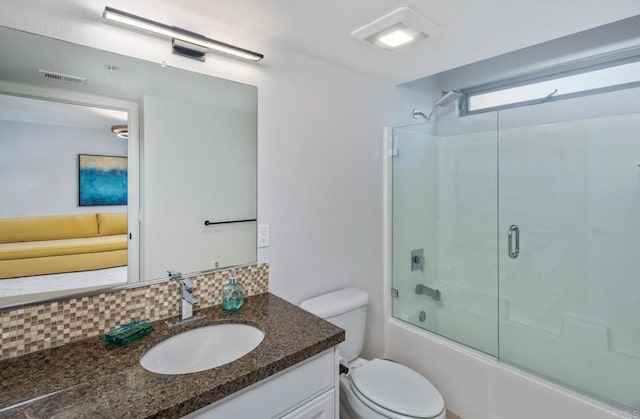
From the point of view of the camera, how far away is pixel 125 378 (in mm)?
903

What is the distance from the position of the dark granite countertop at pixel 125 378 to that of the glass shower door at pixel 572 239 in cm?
143

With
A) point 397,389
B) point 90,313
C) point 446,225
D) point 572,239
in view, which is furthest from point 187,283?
point 572,239

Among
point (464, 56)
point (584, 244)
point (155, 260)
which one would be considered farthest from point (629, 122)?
point (155, 260)

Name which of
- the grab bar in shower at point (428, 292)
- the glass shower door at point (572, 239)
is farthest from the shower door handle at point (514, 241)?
the grab bar in shower at point (428, 292)

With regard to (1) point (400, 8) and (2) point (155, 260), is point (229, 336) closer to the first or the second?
(2) point (155, 260)

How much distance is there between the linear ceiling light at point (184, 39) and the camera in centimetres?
117

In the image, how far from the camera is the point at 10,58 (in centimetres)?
105

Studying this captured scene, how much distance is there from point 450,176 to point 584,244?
0.95 meters

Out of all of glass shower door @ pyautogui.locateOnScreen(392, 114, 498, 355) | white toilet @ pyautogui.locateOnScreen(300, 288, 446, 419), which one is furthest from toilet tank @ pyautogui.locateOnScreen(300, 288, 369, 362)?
glass shower door @ pyautogui.locateOnScreen(392, 114, 498, 355)

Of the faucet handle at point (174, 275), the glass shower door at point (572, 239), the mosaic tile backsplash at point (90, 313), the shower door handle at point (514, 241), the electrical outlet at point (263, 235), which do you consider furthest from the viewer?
the shower door handle at point (514, 241)

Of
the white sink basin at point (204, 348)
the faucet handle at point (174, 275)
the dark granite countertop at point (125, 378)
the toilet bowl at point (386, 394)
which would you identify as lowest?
the toilet bowl at point (386, 394)

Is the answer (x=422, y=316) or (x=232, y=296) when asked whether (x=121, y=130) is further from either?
(x=422, y=316)

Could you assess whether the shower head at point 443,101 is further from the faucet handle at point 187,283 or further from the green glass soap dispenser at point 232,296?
the faucet handle at point 187,283

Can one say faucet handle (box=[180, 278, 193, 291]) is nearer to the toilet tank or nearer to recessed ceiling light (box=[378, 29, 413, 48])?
the toilet tank
